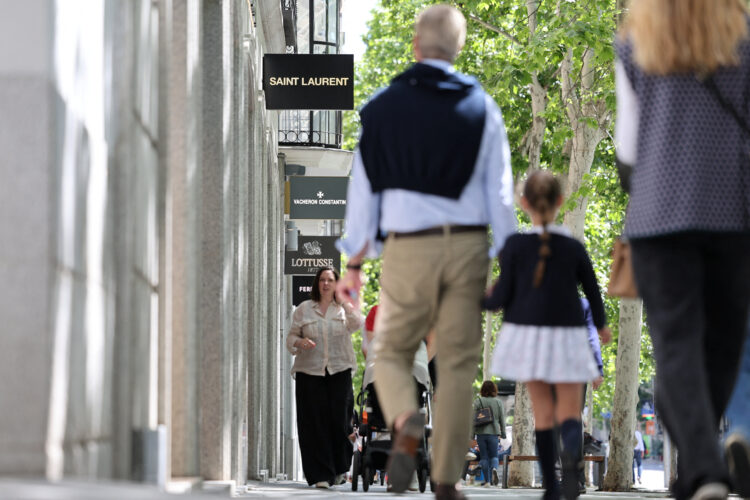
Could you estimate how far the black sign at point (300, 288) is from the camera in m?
30.1

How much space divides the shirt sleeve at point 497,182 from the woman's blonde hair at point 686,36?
1.39 m

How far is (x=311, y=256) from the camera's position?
89.6ft

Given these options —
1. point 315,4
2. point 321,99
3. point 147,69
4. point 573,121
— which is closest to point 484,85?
point 573,121

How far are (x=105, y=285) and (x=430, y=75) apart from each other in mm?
1880

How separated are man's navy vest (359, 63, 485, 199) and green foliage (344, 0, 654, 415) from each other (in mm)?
12514

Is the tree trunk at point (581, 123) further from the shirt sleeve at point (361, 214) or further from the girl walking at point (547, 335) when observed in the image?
the shirt sleeve at point (361, 214)

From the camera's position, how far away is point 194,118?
929 cm

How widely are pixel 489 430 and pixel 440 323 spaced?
20.4 metres

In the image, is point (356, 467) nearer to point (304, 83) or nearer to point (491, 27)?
point (304, 83)

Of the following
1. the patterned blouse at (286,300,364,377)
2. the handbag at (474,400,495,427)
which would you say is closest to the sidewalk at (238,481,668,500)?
the patterned blouse at (286,300,364,377)

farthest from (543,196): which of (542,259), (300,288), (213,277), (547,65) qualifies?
(300,288)

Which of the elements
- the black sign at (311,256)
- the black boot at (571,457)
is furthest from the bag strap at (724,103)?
the black sign at (311,256)

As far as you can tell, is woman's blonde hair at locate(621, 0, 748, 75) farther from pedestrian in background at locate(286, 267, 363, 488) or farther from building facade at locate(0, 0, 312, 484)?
pedestrian in background at locate(286, 267, 363, 488)

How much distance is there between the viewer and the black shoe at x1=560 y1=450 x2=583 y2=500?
7090 mm
